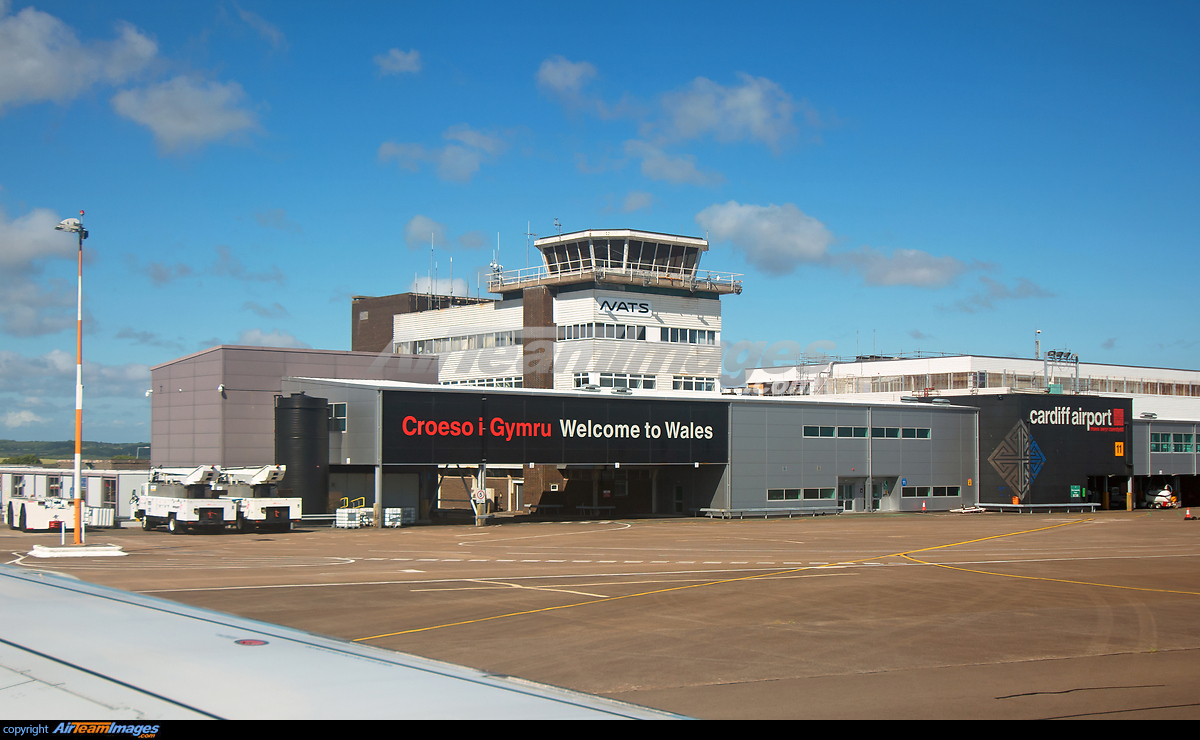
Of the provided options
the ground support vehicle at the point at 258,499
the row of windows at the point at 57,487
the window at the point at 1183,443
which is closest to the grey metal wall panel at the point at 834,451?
the window at the point at 1183,443

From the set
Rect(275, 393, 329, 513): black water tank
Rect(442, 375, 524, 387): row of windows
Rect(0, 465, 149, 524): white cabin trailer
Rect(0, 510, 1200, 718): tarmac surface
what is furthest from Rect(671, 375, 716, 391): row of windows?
Rect(0, 465, 149, 524): white cabin trailer

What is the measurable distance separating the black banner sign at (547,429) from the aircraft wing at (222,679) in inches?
1823

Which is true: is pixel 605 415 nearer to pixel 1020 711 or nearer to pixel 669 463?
pixel 669 463

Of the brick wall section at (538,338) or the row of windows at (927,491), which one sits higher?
the brick wall section at (538,338)

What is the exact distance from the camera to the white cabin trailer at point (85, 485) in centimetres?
6350

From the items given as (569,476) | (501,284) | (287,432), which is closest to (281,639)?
(287,432)

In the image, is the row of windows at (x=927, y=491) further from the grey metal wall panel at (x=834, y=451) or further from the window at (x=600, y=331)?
the window at (x=600, y=331)

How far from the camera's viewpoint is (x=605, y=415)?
63.2 meters

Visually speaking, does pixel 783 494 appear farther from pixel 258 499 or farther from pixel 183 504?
pixel 183 504

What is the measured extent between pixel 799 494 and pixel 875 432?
8.79m

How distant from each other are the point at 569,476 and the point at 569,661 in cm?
5520

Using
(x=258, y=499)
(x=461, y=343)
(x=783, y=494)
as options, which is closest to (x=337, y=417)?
(x=258, y=499)

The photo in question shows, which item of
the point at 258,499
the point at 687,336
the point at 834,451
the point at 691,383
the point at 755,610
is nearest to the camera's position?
the point at 755,610

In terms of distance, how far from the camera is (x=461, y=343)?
91062 millimetres
